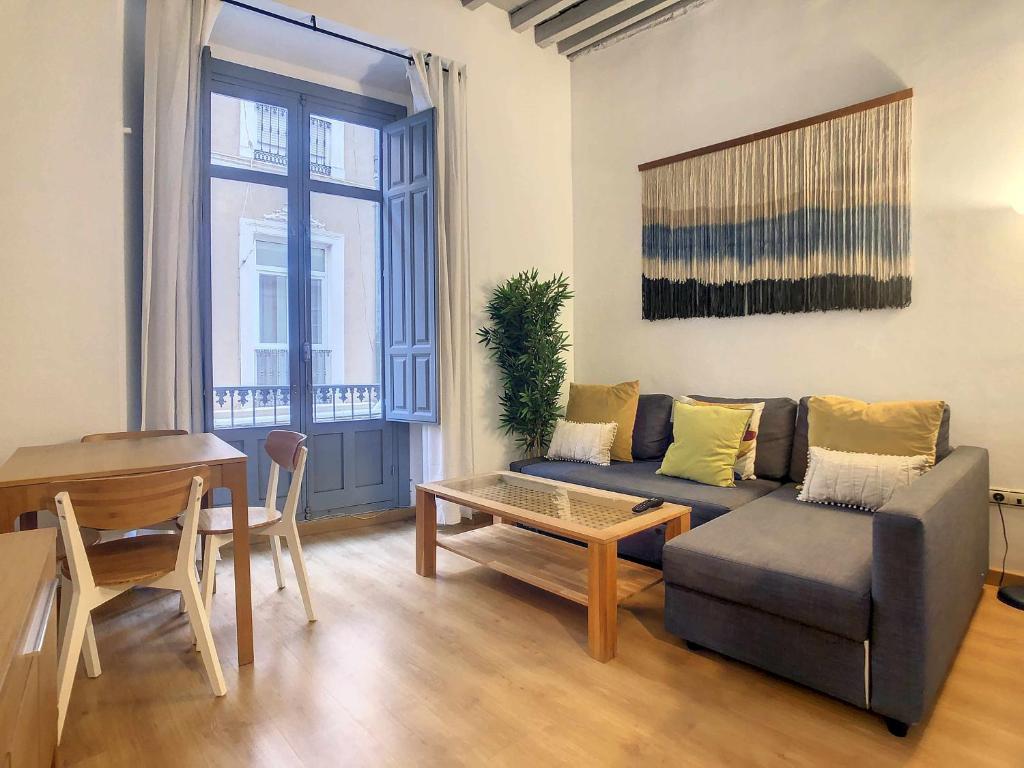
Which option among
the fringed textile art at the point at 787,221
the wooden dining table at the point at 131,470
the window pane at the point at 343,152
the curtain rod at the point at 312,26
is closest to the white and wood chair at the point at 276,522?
the wooden dining table at the point at 131,470

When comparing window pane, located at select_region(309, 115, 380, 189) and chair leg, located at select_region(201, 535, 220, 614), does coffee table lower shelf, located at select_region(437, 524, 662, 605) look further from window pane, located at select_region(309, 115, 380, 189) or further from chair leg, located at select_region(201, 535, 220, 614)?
window pane, located at select_region(309, 115, 380, 189)

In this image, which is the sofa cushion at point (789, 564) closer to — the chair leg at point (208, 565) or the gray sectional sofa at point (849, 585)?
the gray sectional sofa at point (849, 585)

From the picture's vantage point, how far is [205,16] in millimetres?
3039

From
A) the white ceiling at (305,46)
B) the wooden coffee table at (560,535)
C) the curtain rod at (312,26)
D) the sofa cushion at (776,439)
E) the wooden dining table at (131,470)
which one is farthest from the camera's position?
the white ceiling at (305,46)

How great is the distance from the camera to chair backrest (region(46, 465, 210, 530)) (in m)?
1.67

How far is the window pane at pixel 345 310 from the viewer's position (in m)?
3.95

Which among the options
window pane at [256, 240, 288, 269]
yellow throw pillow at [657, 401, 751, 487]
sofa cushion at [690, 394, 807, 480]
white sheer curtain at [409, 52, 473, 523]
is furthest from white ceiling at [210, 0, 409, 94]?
sofa cushion at [690, 394, 807, 480]

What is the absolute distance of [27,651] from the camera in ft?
2.85

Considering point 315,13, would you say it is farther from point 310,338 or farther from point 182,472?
point 182,472

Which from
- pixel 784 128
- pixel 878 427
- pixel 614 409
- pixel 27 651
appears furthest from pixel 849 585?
pixel 784 128

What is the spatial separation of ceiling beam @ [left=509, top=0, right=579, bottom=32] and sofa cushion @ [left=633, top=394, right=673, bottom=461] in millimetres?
2625

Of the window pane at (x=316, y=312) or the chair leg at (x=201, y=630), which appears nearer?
the chair leg at (x=201, y=630)

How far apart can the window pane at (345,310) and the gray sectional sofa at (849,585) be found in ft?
8.19

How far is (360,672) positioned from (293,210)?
9.43 feet
